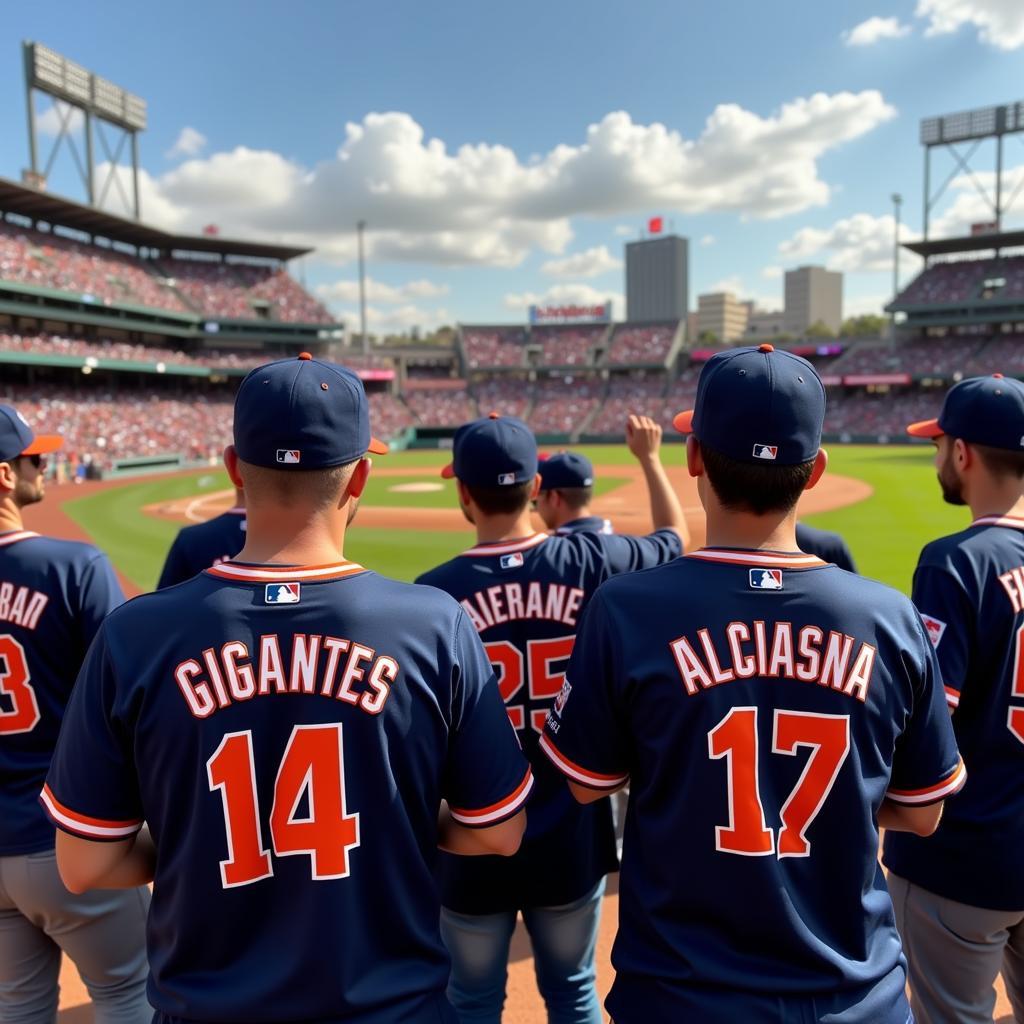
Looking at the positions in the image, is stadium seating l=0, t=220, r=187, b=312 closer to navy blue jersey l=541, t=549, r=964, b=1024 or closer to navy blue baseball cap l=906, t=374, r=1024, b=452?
navy blue baseball cap l=906, t=374, r=1024, b=452

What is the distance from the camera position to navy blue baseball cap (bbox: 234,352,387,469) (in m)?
1.96

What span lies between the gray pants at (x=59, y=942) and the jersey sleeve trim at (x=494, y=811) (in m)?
1.72

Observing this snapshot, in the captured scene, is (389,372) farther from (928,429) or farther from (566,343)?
(928,429)

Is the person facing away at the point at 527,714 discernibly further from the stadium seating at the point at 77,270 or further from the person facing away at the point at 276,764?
the stadium seating at the point at 77,270

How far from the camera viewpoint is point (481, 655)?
2084 mm

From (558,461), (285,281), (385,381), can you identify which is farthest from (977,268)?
(558,461)

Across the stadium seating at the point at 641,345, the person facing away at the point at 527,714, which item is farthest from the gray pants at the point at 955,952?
the stadium seating at the point at 641,345

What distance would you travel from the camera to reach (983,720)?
2.79 meters

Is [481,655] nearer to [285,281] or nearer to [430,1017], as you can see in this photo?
[430,1017]

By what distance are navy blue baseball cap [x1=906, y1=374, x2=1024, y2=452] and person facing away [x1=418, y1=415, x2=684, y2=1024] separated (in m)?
1.29

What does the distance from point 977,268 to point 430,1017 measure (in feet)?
230

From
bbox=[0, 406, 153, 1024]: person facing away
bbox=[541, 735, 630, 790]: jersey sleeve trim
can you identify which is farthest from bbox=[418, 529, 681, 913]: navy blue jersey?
bbox=[0, 406, 153, 1024]: person facing away

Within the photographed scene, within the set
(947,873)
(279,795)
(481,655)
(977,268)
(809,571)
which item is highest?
(977,268)

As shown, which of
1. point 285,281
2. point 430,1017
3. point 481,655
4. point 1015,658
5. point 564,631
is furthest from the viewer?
point 285,281
